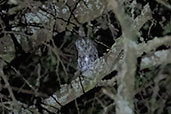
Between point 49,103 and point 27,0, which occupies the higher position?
point 27,0

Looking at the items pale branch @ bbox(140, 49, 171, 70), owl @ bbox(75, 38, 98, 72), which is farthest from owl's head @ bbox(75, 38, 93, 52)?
pale branch @ bbox(140, 49, 171, 70)

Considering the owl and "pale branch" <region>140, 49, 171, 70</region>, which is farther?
the owl

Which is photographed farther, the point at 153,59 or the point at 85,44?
the point at 85,44

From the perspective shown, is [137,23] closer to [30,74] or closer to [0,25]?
[0,25]

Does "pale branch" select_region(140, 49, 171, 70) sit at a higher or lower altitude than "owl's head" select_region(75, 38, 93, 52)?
lower

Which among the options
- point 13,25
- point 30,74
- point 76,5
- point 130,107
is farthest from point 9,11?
point 30,74

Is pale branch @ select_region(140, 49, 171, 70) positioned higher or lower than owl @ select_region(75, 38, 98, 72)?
lower

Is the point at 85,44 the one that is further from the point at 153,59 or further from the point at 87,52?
the point at 153,59

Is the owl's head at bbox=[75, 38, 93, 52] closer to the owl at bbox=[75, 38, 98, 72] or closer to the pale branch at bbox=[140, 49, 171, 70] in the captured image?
the owl at bbox=[75, 38, 98, 72]

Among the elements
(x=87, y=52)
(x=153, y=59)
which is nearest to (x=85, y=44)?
(x=87, y=52)

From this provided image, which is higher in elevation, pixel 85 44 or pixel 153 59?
pixel 85 44

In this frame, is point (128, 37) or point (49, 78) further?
point (49, 78)
